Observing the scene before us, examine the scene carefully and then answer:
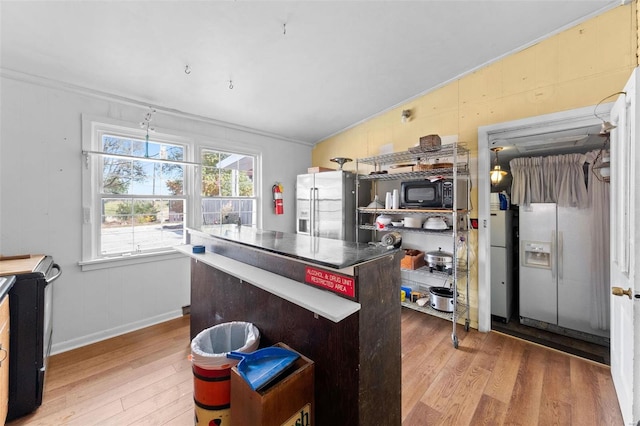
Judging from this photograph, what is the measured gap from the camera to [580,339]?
2652 mm

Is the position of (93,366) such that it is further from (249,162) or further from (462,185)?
(462,185)

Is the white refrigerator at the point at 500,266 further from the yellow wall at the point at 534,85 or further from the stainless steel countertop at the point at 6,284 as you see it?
the stainless steel countertop at the point at 6,284

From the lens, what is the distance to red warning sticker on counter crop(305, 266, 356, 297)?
1.22 m

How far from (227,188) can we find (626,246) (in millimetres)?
3769

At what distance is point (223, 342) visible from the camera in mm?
1717

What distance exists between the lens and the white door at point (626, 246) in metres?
1.27

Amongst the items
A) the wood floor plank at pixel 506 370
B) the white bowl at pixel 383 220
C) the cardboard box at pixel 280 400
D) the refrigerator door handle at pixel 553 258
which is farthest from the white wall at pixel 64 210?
the refrigerator door handle at pixel 553 258

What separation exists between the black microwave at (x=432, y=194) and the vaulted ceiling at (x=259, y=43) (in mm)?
1152

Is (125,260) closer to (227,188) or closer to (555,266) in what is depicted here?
(227,188)

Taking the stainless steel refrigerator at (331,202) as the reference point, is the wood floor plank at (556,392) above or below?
below

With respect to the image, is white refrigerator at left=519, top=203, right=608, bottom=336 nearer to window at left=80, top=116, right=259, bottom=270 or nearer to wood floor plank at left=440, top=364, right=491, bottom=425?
wood floor plank at left=440, top=364, right=491, bottom=425

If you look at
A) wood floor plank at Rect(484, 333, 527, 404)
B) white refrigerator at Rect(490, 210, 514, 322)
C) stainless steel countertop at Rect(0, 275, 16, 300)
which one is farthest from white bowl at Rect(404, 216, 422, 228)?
stainless steel countertop at Rect(0, 275, 16, 300)

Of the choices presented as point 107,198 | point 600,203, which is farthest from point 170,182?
point 600,203

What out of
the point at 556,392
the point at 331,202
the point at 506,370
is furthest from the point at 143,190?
the point at 556,392
